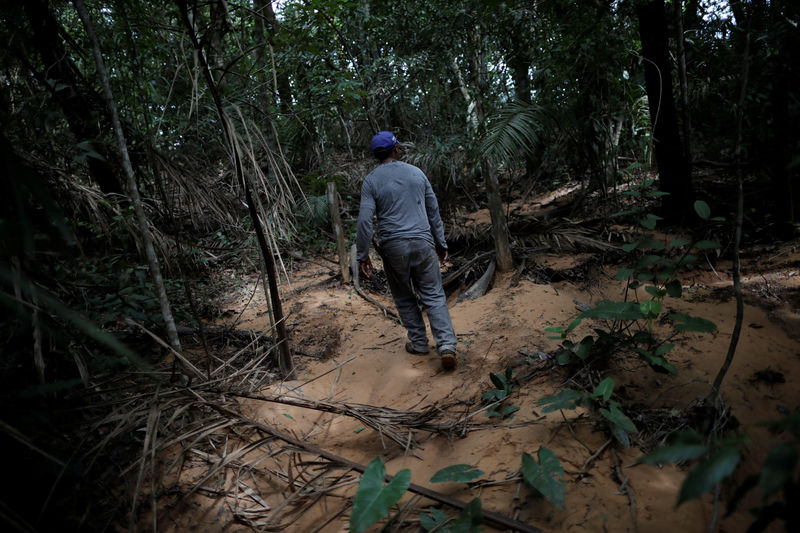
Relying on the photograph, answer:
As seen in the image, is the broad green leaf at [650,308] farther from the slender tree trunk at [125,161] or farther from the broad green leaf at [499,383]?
the slender tree trunk at [125,161]

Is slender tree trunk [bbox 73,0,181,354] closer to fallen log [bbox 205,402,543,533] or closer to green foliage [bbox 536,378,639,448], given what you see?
fallen log [bbox 205,402,543,533]

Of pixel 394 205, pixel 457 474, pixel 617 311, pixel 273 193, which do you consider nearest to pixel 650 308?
pixel 617 311

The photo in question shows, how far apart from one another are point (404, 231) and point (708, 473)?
2530 millimetres

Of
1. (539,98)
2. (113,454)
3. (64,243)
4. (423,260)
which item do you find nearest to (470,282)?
(423,260)

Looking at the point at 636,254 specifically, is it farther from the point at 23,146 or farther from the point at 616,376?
the point at 23,146

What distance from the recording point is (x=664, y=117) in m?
4.27

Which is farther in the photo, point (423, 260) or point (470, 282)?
point (470, 282)

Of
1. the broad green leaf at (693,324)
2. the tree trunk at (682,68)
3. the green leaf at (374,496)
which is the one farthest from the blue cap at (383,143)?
the tree trunk at (682,68)

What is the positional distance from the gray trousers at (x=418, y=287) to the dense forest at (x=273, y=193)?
0.74m

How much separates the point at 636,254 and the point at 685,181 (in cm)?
126

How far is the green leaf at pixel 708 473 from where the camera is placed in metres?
0.78

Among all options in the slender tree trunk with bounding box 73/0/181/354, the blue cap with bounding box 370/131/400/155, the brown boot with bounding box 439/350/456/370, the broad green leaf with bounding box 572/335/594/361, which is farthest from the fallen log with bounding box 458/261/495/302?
the slender tree trunk with bounding box 73/0/181/354

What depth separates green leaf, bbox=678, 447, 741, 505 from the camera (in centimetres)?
78

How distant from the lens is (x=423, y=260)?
3.23 metres
